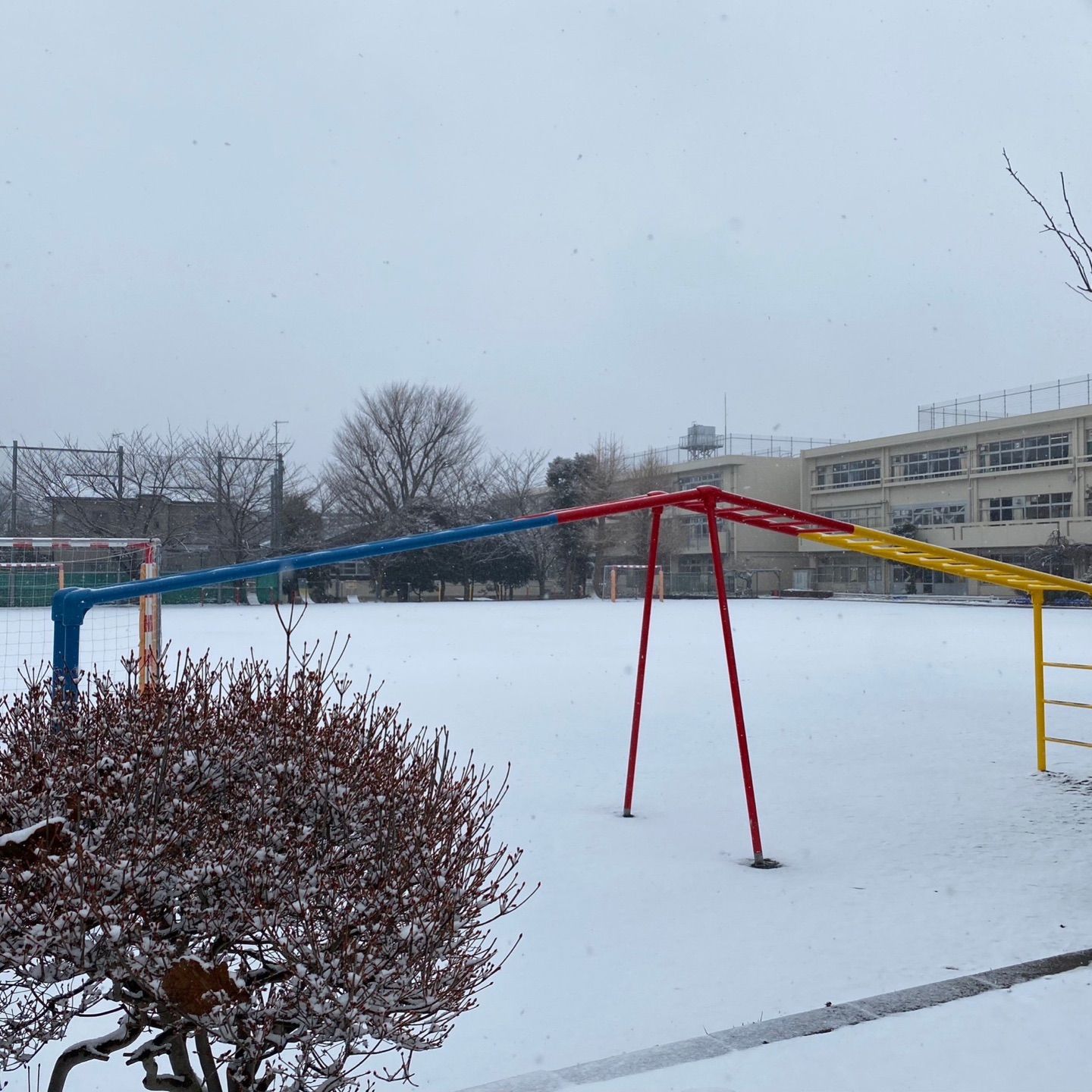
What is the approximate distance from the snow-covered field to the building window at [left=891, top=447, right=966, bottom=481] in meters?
35.3

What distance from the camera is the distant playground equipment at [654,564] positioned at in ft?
13.5

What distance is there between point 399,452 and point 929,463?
25.0 m

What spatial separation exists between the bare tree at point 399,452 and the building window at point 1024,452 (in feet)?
76.1

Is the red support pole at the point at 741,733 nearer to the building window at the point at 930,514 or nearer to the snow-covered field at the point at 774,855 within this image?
the snow-covered field at the point at 774,855

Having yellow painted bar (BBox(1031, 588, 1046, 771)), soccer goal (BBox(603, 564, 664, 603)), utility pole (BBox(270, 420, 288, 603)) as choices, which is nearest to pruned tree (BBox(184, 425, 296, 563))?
utility pole (BBox(270, 420, 288, 603))

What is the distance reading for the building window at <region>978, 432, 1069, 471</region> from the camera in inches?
1743

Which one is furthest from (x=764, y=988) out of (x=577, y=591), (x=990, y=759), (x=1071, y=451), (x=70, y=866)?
(x=1071, y=451)

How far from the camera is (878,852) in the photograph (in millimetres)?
6254

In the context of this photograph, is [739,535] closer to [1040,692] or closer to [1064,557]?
[1064,557]

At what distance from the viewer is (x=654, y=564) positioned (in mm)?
7098

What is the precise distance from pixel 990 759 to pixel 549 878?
203 inches

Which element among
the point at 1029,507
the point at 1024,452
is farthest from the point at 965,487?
the point at 1029,507

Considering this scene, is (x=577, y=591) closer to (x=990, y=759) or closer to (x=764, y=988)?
(x=990, y=759)

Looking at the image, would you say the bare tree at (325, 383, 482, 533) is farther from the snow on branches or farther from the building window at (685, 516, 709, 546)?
the snow on branches
